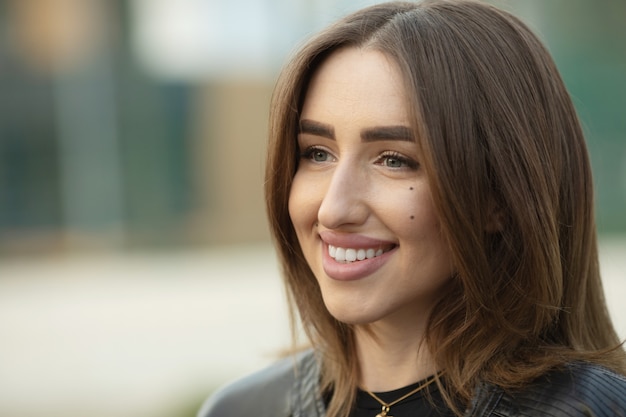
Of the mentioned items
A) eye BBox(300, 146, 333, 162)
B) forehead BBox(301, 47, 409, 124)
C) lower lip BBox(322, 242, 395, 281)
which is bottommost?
lower lip BBox(322, 242, 395, 281)

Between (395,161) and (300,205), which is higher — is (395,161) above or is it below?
above

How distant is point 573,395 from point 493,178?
0.50 metres

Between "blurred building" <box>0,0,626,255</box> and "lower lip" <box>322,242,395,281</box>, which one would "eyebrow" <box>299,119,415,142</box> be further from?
"blurred building" <box>0,0,626,255</box>

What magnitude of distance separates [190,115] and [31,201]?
6.58ft

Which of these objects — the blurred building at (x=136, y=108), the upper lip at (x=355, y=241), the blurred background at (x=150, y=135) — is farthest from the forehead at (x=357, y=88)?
the blurred building at (x=136, y=108)

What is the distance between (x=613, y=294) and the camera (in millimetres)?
8602

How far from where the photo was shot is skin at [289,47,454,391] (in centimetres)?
214

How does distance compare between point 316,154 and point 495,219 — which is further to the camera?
point 316,154

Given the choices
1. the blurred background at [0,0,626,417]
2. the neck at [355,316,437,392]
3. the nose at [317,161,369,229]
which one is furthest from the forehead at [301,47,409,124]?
the blurred background at [0,0,626,417]

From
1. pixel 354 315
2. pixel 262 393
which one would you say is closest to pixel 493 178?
pixel 354 315

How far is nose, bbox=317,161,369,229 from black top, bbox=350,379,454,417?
46cm

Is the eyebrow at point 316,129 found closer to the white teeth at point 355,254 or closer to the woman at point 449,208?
the woman at point 449,208

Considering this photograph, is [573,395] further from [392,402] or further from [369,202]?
[369,202]

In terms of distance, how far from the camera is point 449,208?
208 cm
